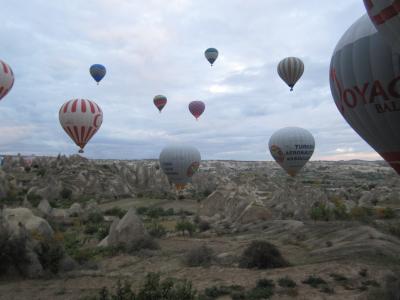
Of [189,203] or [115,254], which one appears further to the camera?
[189,203]

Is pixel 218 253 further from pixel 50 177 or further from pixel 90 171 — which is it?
pixel 90 171

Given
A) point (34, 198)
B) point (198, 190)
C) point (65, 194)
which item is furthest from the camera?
point (198, 190)

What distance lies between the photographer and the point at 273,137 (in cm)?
4003

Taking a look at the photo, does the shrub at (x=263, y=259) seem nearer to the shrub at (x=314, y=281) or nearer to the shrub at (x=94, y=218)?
the shrub at (x=314, y=281)

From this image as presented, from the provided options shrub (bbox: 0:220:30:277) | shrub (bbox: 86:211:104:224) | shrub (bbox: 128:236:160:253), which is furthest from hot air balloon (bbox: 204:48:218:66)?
shrub (bbox: 0:220:30:277)

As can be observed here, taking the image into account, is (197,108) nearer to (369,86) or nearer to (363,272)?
(369,86)

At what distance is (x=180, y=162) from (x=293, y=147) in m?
15.2

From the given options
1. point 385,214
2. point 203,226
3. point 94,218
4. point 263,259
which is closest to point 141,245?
point 263,259

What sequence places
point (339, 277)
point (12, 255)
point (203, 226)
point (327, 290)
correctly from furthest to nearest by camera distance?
1. point (203, 226)
2. point (12, 255)
3. point (339, 277)
4. point (327, 290)

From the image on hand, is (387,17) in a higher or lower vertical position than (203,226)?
higher

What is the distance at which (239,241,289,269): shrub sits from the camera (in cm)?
1648

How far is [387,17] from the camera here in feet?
33.9

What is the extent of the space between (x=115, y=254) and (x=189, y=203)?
112 feet

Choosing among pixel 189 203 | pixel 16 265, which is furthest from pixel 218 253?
pixel 189 203
